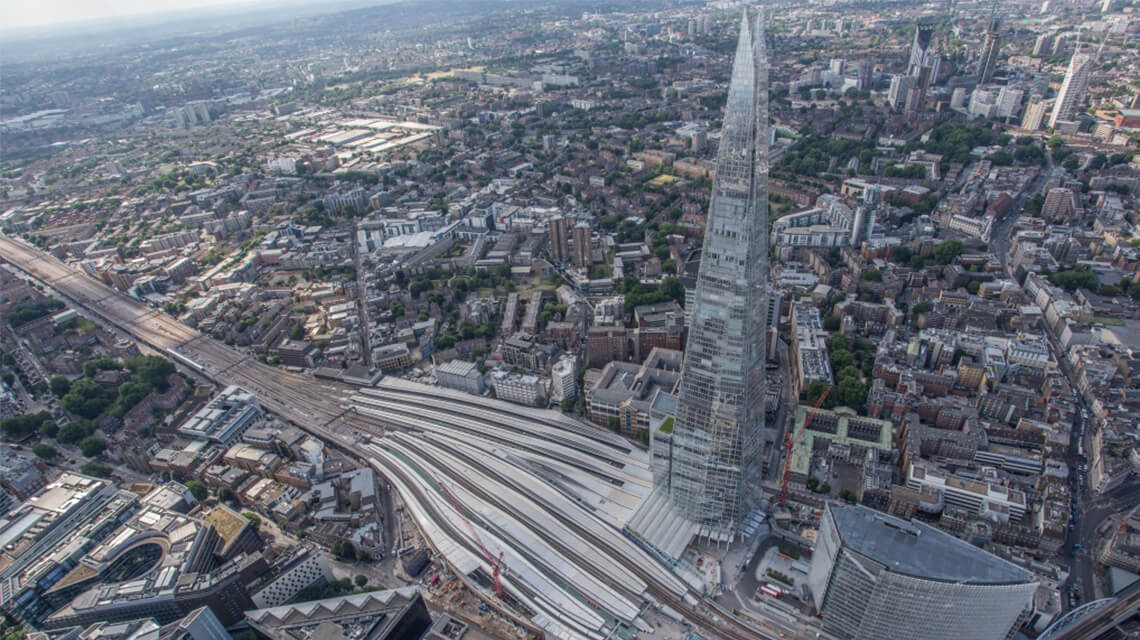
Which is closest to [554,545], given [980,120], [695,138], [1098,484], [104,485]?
[104,485]

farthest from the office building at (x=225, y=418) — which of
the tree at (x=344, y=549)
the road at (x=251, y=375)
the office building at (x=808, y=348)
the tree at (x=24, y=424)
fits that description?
the office building at (x=808, y=348)

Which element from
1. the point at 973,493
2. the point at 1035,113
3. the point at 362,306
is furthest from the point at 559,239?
the point at 1035,113

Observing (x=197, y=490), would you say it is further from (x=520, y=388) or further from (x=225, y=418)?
(x=520, y=388)

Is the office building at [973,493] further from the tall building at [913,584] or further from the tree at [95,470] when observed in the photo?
the tree at [95,470]

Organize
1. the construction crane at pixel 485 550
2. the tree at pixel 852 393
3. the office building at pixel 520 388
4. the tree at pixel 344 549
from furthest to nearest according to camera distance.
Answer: the office building at pixel 520 388 → the tree at pixel 852 393 → the tree at pixel 344 549 → the construction crane at pixel 485 550

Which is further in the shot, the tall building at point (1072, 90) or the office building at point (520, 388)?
the tall building at point (1072, 90)

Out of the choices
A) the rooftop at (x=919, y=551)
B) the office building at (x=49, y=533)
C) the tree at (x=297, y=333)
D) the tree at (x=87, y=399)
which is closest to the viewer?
the rooftop at (x=919, y=551)

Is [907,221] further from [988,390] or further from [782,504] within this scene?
[782,504]
